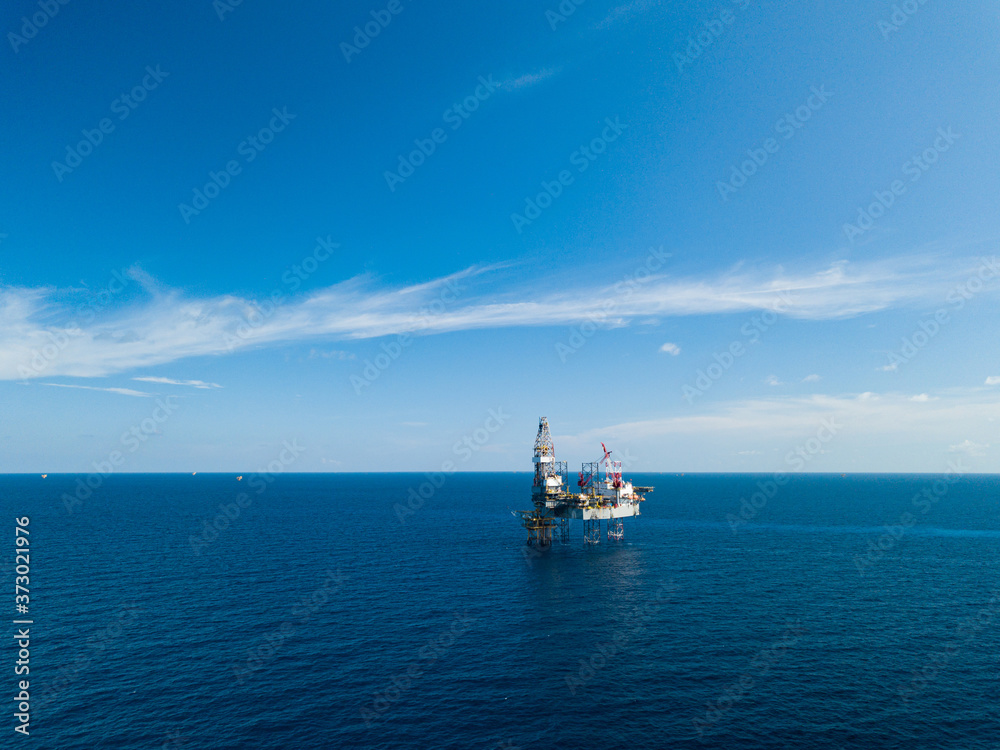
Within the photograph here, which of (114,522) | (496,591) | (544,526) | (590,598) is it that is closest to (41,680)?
(496,591)

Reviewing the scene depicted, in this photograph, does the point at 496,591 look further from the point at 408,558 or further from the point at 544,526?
the point at 544,526
